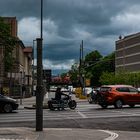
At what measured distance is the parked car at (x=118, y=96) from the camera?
129 feet

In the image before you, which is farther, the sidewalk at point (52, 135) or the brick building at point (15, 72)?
the brick building at point (15, 72)

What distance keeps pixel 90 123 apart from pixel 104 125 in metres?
1.25

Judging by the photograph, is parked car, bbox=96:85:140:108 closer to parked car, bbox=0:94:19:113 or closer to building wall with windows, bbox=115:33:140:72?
parked car, bbox=0:94:19:113

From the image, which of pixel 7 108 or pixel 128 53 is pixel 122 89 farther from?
pixel 128 53

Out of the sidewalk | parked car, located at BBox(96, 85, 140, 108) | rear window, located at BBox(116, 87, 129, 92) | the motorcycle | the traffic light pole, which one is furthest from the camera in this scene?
rear window, located at BBox(116, 87, 129, 92)

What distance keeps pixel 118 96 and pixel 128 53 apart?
14133cm

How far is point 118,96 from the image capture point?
3925cm

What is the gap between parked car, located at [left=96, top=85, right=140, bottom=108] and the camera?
39281mm

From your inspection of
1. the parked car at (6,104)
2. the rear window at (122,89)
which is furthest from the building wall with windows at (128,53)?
the parked car at (6,104)

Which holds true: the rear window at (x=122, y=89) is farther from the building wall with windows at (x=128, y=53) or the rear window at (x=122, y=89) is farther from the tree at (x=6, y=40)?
the building wall with windows at (x=128, y=53)

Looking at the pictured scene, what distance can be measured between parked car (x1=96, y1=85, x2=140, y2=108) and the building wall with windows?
5071 inches

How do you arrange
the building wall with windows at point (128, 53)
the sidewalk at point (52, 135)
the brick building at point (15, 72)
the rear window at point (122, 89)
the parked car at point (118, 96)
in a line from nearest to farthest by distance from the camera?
1. the sidewalk at point (52, 135)
2. the parked car at point (118, 96)
3. the rear window at point (122, 89)
4. the brick building at point (15, 72)
5. the building wall with windows at point (128, 53)

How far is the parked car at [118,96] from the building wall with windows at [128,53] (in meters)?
129

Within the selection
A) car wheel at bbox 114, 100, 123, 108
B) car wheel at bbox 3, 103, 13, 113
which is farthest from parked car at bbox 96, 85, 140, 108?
car wheel at bbox 3, 103, 13, 113
